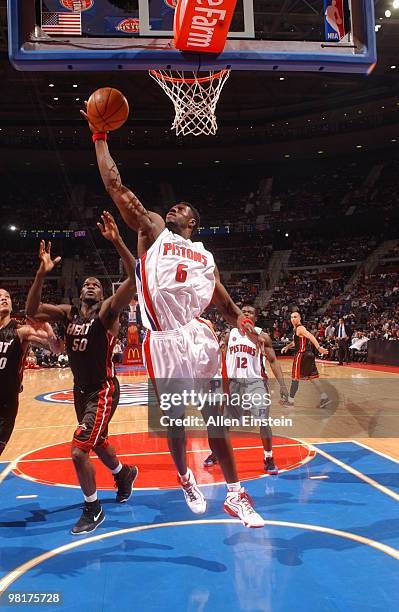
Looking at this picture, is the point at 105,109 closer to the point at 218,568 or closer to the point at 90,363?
the point at 90,363

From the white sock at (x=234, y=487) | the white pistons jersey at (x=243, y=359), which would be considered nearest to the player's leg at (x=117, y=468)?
the white sock at (x=234, y=487)

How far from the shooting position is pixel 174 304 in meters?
3.55

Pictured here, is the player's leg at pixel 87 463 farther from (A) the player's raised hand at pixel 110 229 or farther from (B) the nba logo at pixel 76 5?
(B) the nba logo at pixel 76 5

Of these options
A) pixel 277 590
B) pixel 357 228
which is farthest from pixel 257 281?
pixel 277 590

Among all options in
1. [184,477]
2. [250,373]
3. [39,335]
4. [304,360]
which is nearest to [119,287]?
[39,335]

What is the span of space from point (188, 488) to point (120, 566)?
0.68 meters

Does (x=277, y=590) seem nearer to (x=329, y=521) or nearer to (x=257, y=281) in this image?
(x=329, y=521)

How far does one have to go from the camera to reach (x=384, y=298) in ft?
83.3

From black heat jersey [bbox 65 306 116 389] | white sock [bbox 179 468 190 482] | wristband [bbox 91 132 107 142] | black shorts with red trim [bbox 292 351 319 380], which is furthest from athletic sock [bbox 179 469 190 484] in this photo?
→ black shorts with red trim [bbox 292 351 319 380]

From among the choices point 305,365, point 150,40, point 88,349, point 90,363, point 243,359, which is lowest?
point 305,365

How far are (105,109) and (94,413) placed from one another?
2.42 metres

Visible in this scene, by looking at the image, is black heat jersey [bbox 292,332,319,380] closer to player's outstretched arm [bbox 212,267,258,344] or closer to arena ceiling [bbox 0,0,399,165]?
player's outstretched arm [bbox 212,267,258,344]

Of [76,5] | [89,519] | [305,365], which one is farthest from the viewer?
[305,365]

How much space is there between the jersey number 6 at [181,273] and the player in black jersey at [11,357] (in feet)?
5.16
